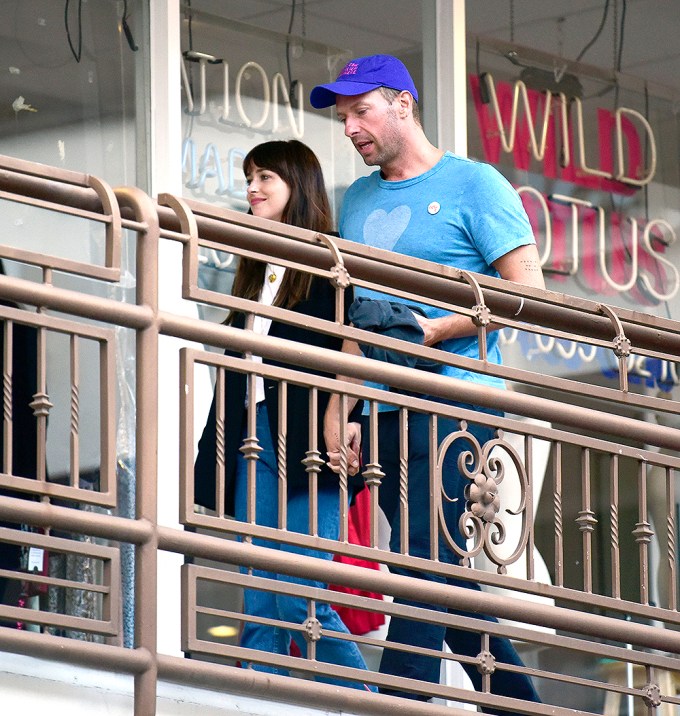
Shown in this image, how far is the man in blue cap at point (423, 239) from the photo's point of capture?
17.4 ft

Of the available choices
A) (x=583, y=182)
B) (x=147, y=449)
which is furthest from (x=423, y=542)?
(x=583, y=182)

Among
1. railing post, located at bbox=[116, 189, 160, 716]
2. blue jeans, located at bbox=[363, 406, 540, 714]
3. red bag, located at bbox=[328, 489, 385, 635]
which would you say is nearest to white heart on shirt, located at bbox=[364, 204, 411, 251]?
blue jeans, located at bbox=[363, 406, 540, 714]

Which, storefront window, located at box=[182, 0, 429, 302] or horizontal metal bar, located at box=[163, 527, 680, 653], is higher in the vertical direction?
storefront window, located at box=[182, 0, 429, 302]

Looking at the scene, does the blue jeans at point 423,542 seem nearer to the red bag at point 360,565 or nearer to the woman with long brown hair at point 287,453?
the woman with long brown hair at point 287,453

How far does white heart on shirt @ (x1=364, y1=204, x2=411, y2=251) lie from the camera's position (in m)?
5.62

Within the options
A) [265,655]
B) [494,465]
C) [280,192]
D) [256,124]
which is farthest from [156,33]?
[265,655]

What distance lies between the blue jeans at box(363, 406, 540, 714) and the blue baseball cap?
40.8 inches

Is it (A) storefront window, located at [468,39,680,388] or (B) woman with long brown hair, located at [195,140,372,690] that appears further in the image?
(A) storefront window, located at [468,39,680,388]

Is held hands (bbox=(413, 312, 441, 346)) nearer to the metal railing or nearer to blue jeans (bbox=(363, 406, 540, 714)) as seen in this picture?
the metal railing

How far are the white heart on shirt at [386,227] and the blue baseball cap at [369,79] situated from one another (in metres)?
0.38

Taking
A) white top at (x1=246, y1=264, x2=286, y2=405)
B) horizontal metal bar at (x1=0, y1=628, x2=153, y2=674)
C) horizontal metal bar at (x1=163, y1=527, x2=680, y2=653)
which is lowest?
horizontal metal bar at (x1=0, y1=628, x2=153, y2=674)

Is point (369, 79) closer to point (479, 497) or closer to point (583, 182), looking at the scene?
point (479, 497)

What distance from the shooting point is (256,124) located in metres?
7.49

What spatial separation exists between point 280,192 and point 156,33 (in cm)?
161
